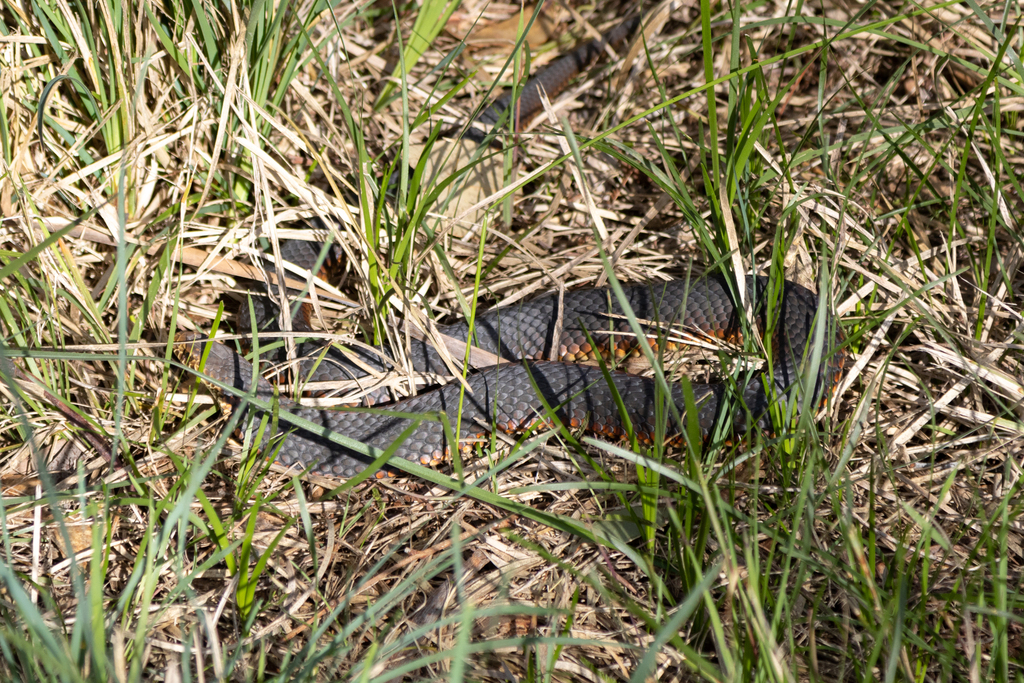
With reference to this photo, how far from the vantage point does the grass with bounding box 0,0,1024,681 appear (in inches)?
82.5

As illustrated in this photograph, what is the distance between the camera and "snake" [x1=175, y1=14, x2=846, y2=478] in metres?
3.09

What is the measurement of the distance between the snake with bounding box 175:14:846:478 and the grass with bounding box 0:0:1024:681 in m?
0.14

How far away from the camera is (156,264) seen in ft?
10.9

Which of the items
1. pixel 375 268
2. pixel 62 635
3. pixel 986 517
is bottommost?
pixel 986 517

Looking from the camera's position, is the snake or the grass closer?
the grass

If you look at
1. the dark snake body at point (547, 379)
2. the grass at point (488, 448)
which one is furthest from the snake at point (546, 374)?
the grass at point (488, 448)

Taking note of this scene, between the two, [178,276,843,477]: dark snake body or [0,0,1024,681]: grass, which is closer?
[0,0,1024,681]: grass

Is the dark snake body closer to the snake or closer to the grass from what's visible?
the snake

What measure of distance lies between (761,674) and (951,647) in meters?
0.50

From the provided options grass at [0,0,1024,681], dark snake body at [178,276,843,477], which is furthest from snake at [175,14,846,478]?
grass at [0,0,1024,681]

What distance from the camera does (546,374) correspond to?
341cm

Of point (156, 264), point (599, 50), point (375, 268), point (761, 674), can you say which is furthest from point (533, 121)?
point (761, 674)

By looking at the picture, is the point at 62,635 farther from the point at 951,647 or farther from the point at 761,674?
the point at 951,647

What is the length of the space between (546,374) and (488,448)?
0.55 m
